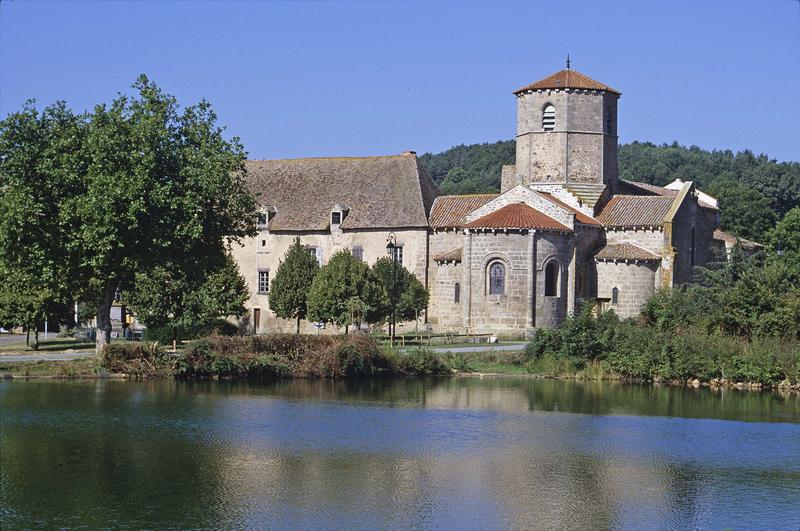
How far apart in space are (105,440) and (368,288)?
2621 centimetres

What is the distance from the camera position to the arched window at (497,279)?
5500 centimetres

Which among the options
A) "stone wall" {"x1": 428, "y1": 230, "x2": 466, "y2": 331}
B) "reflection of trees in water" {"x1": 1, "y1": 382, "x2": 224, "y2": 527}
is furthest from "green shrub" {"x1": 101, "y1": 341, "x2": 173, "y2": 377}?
"stone wall" {"x1": 428, "y1": 230, "x2": 466, "y2": 331}

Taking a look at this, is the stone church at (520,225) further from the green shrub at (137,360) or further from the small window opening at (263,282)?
the green shrub at (137,360)

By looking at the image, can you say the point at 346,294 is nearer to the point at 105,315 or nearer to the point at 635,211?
the point at 105,315

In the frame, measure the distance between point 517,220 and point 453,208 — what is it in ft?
22.4

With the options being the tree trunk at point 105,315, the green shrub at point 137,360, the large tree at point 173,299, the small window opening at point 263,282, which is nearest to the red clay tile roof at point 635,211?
the small window opening at point 263,282

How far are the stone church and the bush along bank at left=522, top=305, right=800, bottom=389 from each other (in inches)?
405

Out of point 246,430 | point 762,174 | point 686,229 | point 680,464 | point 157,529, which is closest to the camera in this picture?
point 157,529

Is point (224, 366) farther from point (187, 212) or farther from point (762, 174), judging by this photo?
point (762, 174)

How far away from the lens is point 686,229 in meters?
57.8

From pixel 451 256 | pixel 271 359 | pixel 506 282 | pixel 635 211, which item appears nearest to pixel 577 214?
pixel 635 211

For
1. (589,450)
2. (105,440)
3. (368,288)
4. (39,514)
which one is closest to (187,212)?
(368,288)

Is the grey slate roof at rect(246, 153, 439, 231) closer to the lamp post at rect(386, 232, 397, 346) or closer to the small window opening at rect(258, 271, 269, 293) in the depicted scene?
the lamp post at rect(386, 232, 397, 346)

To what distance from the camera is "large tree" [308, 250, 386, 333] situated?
2015 inches
